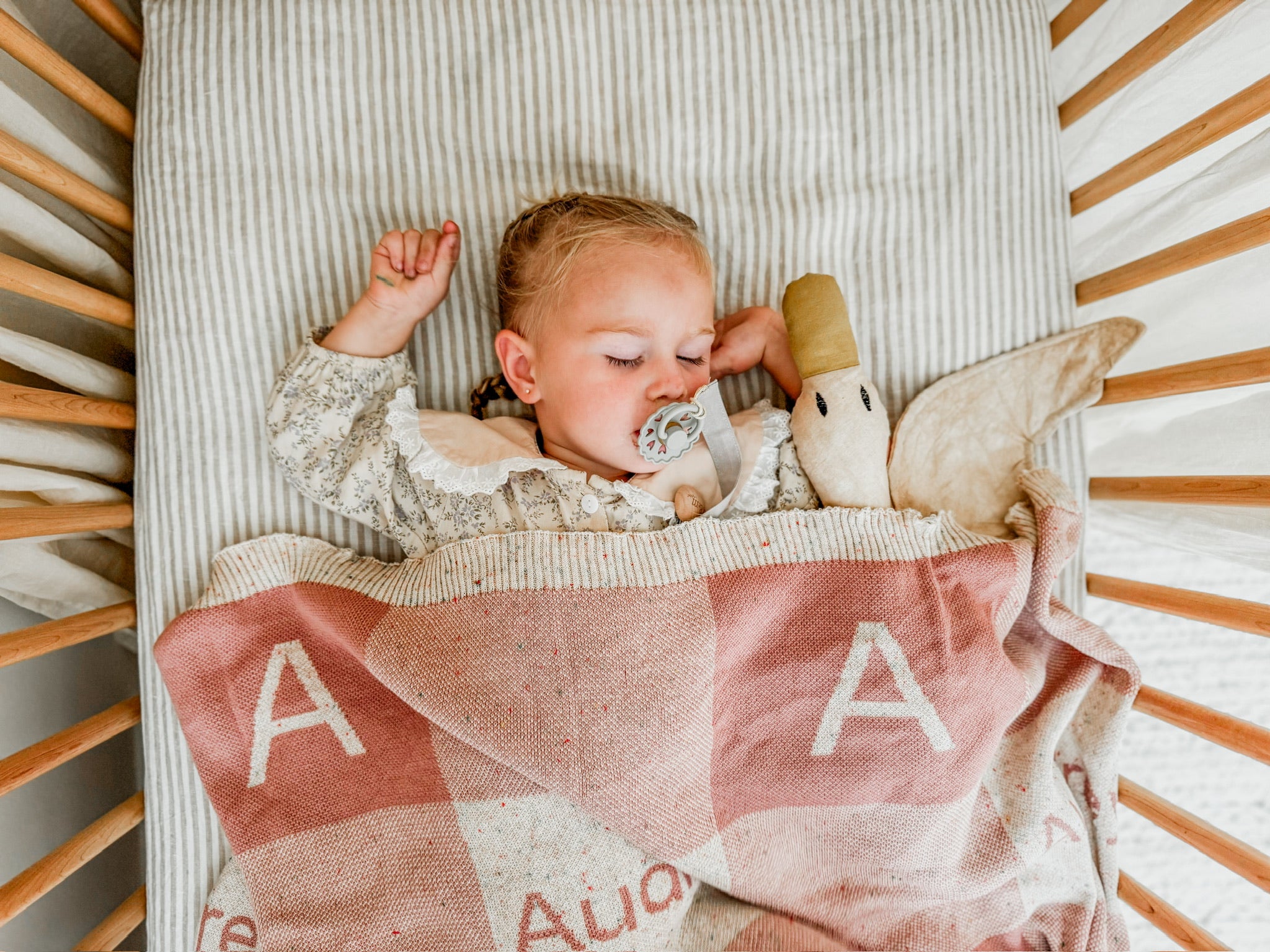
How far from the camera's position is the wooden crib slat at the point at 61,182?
0.79 metres

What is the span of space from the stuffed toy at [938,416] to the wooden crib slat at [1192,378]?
24 millimetres

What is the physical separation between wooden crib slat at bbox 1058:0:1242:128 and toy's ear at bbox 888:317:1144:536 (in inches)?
11.4

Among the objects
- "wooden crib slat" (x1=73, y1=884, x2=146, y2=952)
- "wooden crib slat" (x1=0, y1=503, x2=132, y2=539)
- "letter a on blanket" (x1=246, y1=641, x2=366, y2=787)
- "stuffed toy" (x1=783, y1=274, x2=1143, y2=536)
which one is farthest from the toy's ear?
"wooden crib slat" (x1=73, y1=884, x2=146, y2=952)

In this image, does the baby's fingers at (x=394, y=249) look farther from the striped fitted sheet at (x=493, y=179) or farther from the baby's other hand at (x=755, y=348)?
the baby's other hand at (x=755, y=348)

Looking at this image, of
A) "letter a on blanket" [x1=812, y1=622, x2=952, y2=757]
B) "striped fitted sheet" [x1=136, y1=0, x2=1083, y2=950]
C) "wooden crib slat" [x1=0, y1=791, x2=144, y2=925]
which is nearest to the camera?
"wooden crib slat" [x1=0, y1=791, x2=144, y2=925]

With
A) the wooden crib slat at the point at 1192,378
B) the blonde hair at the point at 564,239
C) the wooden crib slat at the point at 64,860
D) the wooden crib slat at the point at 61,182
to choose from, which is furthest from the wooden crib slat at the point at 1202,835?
the wooden crib slat at the point at 61,182

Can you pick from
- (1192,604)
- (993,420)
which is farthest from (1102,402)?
(1192,604)

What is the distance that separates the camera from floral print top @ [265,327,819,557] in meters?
0.95

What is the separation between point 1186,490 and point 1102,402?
0.16 metres

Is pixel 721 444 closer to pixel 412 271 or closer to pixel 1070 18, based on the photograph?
pixel 412 271

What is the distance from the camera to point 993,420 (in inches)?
41.5

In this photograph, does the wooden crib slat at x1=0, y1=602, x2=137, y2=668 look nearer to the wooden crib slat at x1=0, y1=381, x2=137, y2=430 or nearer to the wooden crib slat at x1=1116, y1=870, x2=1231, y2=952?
the wooden crib slat at x1=0, y1=381, x2=137, y2=430

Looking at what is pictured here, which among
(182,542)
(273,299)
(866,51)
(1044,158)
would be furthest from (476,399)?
(1044,158)

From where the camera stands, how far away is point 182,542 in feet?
3.21
